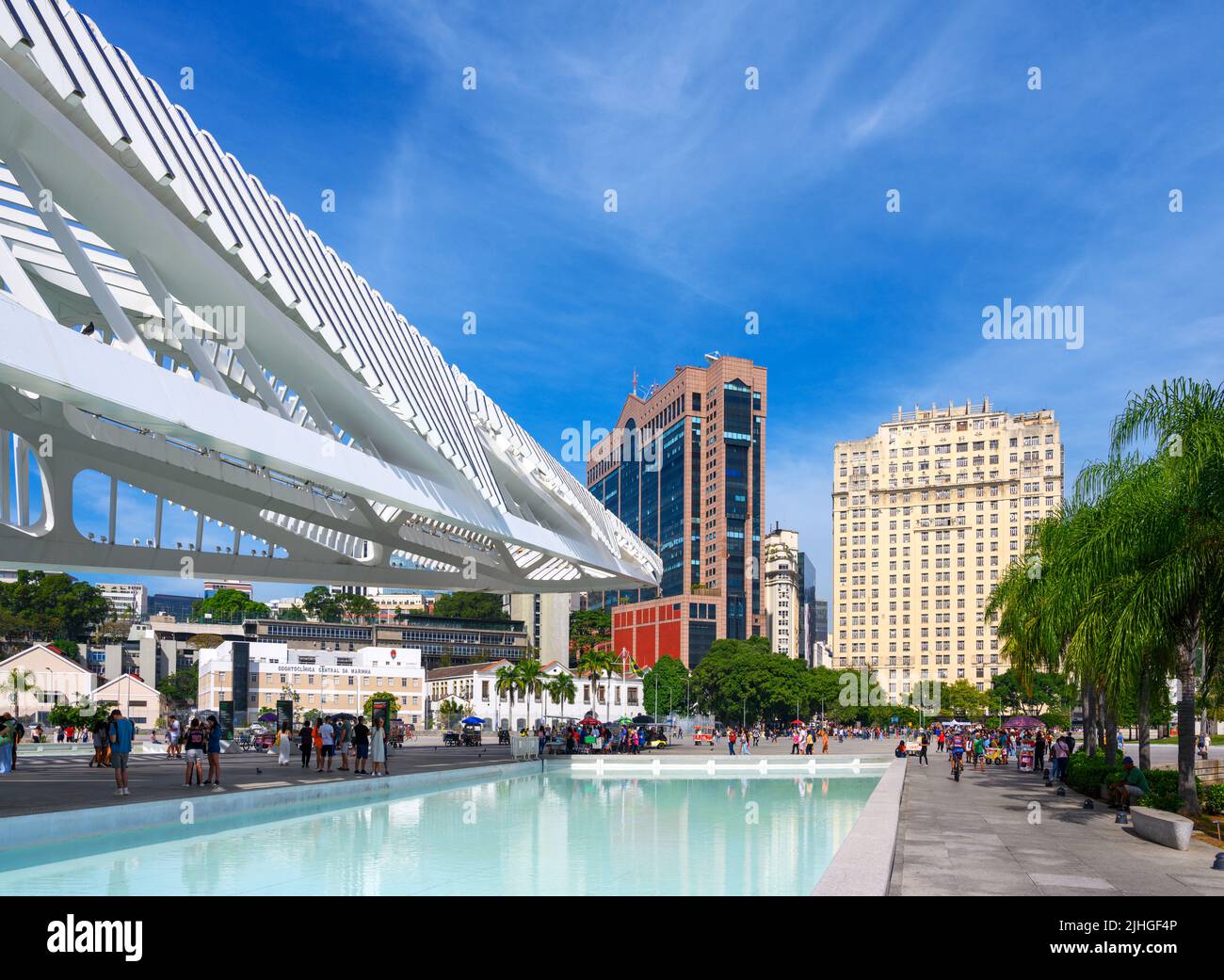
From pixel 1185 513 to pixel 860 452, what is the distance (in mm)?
135687

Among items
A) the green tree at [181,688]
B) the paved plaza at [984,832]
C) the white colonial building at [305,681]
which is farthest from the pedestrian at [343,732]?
the green tree at [181,688]

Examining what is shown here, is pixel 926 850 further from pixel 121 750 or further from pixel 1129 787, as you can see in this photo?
pixel 121 750

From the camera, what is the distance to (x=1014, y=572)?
1134 inches

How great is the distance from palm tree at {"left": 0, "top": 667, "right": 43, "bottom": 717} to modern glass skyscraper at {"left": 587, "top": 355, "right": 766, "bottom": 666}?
8444 cm

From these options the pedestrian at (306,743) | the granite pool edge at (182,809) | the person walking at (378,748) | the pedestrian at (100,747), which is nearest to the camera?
the granite pool edge at (182,809)

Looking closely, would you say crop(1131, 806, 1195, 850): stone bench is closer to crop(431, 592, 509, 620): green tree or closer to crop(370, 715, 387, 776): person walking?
crop(370, 715, 387, 776): person walking

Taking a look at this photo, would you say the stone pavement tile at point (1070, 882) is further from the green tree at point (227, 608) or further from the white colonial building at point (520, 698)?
the green tree at point (227, 608)

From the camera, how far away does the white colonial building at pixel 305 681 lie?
251ft

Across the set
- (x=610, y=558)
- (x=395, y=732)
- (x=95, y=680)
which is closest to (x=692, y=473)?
(x=95, y=680)

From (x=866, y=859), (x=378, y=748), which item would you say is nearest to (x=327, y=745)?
(x=378, y=748)

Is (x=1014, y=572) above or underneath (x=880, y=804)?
above

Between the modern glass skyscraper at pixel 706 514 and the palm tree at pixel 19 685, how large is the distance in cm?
8444

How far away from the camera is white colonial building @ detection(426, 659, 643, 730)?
89.5 metres
